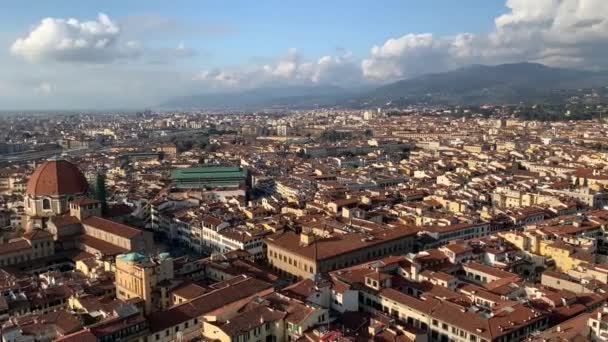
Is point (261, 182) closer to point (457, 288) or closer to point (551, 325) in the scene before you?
point (457, 288)

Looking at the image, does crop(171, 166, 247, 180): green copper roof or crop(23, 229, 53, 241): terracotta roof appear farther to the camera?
crop(171, 166, 247, 180): green copper roof

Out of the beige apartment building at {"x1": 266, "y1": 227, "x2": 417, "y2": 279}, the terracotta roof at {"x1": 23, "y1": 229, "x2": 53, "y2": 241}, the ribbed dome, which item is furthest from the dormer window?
the beige apartment building at {"x1": 266, "y1": 227, "x2": 417, "y2": 279}

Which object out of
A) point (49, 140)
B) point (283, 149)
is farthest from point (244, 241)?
point (49, 140)

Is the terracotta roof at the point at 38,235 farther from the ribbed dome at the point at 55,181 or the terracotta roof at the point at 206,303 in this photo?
the terracotta roof at the point at 206,303

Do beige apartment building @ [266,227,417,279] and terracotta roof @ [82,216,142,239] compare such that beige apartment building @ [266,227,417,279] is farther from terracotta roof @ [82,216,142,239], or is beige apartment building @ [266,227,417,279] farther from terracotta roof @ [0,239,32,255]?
terracotta roof @ [0,239,32,255]

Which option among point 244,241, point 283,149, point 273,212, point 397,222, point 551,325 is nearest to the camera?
point 551,325

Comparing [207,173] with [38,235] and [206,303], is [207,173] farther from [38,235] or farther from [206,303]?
[206,303]

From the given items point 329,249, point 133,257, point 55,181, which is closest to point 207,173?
point 55,181

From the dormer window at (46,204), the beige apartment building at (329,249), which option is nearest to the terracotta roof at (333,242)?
the beige apartment building at (329,249)
